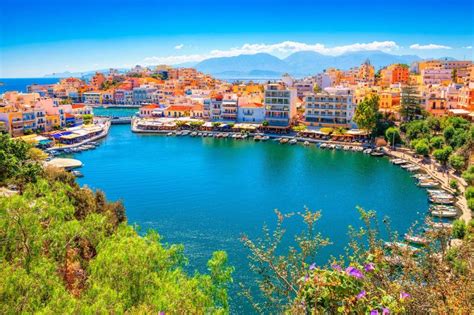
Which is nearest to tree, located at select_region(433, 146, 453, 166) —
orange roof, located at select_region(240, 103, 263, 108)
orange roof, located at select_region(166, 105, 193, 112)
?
orange roof, located at select_region(240, 103, 263, 108)

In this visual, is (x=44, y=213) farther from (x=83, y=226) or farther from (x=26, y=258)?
(x=26, y=258)

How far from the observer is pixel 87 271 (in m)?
8.38

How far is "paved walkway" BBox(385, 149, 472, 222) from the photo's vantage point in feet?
63.8

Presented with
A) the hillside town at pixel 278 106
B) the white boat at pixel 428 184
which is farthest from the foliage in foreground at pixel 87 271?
the hillside town at pixel 278 106

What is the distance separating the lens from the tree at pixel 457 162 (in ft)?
76.7

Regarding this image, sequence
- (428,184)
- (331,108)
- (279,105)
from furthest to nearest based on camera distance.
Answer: (279,105) → (331,108) → (428,184)

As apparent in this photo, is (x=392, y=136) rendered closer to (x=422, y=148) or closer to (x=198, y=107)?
(x=422, y=148)

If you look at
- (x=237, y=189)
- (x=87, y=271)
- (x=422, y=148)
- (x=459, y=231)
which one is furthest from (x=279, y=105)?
(x=87, y=271)

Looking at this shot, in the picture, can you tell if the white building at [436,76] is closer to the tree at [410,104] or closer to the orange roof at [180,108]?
the tree at [410,104]

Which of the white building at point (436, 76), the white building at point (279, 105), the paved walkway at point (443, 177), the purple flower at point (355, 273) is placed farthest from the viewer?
the white building at point (436, 76)

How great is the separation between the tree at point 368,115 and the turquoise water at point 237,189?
3.16 metres

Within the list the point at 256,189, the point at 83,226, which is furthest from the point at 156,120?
the point at 83,226

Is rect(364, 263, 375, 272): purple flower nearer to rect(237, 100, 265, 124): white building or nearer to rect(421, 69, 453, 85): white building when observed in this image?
rect(237, 100, 265, 124): white building

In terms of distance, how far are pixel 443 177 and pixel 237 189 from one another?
39.0 feet
